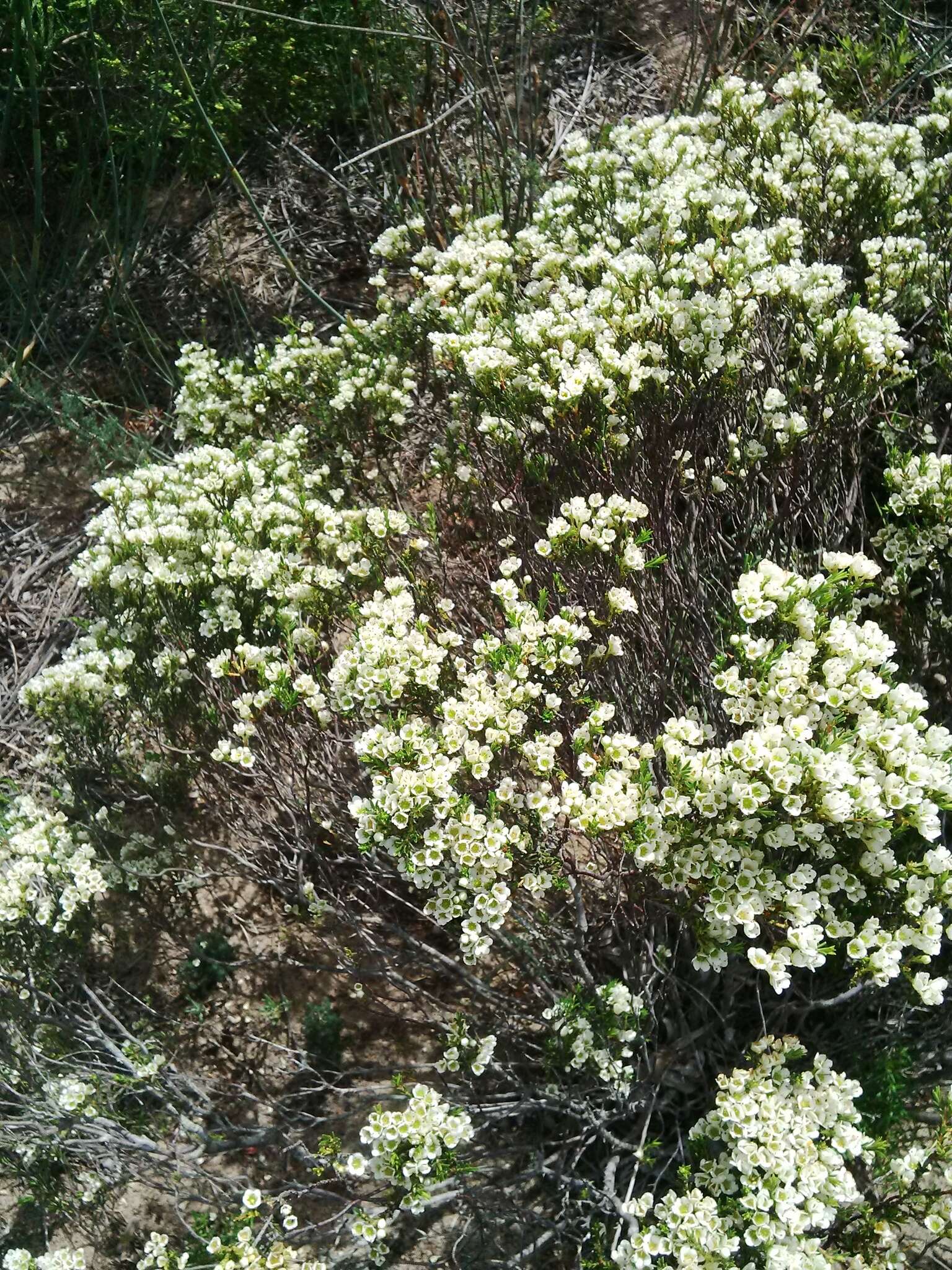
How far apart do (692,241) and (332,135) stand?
10.1 ft

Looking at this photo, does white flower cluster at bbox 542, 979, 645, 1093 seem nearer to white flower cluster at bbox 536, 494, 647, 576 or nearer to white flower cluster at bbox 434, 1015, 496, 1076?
white flower cluster at bbox 434, 1015, 496, 1076

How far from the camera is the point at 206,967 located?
359 centimetres

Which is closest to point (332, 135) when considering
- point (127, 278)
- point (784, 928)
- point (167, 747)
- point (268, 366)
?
point (127, 278)

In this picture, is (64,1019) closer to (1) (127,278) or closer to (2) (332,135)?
(1) (127,278)

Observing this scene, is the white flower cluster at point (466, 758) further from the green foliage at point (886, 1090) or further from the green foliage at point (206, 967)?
the green foliage at point (206, 967)

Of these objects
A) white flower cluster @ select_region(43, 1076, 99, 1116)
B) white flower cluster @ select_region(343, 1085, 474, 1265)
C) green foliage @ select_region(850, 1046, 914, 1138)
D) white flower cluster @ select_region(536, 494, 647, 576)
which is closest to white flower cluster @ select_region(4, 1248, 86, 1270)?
white flower cluster @ select_region(43, 1076, 99, 1116)

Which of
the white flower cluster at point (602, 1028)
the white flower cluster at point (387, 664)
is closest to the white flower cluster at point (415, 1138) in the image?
the white flower cluster at point (602, 1028)

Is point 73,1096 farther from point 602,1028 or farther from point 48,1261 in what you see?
point 602,1028

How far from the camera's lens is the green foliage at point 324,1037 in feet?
10.9

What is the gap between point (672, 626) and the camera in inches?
118

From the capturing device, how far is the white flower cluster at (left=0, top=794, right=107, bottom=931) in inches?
112

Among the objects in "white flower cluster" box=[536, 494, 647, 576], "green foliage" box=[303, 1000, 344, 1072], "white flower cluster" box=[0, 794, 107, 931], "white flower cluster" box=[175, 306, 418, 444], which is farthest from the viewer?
"white flower cluster" box=[175, 306, 418, 444]

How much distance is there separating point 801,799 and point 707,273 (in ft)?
5.17

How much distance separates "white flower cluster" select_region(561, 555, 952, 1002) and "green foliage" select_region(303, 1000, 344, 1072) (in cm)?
163
